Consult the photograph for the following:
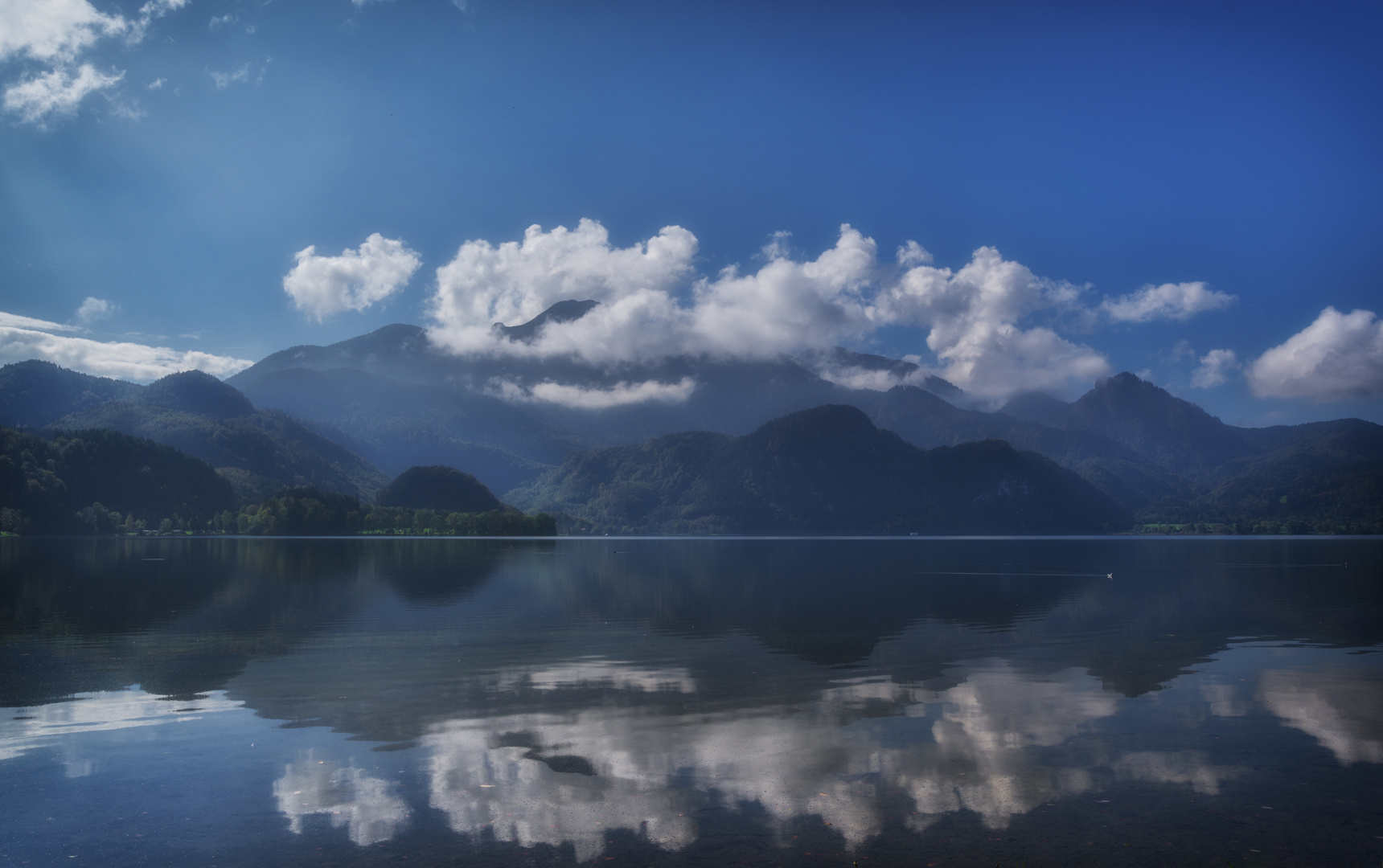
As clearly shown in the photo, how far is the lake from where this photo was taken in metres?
11.9

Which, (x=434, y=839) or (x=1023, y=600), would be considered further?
(x=1023, y=600)

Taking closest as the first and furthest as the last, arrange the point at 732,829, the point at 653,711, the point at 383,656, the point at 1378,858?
the point at 1378,858 < the point at 732,829 < the point at 653,711 < the point at 383,656

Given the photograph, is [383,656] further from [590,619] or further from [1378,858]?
[1378,858]

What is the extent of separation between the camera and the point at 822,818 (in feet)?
42.0

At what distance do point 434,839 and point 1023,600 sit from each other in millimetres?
49138

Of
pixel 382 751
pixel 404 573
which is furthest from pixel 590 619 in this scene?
pixel 404 573

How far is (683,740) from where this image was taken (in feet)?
57.5

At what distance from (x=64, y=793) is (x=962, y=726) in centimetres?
1734

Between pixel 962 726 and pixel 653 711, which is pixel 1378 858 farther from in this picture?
pixel 653 711

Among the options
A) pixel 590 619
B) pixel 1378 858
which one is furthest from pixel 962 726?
pixel 590 619

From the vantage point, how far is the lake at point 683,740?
1191cm

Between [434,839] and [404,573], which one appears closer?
[434,839]

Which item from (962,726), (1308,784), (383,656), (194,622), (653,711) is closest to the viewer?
(1308,784)

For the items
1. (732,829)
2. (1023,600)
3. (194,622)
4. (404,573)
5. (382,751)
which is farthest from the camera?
(404,573)
